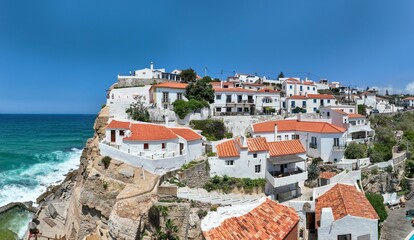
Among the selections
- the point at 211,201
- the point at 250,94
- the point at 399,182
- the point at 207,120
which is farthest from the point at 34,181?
the point at 399,182

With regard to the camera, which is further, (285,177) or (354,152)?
(354,152)

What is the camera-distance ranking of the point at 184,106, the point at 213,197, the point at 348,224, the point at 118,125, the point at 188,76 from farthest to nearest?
the point at 188,76 → the point at 184,106 → the point at 118,125 → the point at 213,197 → the point at 348,224

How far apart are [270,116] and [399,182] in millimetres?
19904

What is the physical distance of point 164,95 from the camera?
40.5 meters

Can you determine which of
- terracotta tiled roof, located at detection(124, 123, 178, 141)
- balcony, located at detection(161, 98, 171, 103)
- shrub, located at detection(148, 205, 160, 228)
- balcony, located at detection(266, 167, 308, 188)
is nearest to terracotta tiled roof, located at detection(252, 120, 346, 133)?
balcony, located at detection(266, 167, 308, 188)

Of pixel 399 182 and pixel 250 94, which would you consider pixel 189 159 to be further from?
pixel 399 182

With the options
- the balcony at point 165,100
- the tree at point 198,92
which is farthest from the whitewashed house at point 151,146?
the tree at point 198,92

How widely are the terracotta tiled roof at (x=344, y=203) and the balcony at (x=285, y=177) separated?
4.12 meters

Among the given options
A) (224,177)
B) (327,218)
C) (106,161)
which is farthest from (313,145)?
(106,161)

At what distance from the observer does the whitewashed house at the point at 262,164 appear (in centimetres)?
2681

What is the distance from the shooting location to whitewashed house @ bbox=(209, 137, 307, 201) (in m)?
26.8

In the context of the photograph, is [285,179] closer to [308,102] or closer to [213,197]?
[213,197]

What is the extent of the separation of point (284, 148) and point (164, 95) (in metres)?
20.0

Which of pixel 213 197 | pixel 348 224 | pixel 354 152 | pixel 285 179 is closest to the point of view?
pixel 348 224
